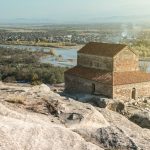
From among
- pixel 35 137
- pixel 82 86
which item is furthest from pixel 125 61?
pixel 35 137

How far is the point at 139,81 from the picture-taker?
35.0 meters

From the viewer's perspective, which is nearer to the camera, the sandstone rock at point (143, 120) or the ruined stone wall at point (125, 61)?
the sandstone rock at point (143, 120)

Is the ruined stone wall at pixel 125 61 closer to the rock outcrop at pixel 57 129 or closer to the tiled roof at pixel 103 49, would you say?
the tiled roof at pixel 103 49

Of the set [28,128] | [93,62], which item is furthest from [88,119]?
[93,62]

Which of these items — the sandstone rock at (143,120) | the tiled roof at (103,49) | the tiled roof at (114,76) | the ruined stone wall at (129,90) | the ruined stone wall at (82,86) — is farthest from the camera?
the tiled roof at (103,49)

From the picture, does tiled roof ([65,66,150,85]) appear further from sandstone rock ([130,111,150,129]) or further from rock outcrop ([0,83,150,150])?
rock outcrop ([0,83,150,150])

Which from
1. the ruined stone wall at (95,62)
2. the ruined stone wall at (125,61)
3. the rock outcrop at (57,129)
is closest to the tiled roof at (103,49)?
the ruined stone wall at (95,62)

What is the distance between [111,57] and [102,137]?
2725 cm

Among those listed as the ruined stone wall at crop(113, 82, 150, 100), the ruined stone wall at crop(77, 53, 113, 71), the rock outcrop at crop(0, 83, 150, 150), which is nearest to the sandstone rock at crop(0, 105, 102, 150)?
the rock outcrop at crop(0, 83, 150, 150)

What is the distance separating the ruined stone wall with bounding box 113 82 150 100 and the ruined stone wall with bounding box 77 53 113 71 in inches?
112

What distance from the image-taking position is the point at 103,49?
1506 inches

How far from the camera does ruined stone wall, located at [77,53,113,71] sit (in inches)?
1441

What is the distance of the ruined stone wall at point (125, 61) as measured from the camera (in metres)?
36.3

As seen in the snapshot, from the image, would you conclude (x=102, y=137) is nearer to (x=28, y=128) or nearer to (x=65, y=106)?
(x=28, y=128)
